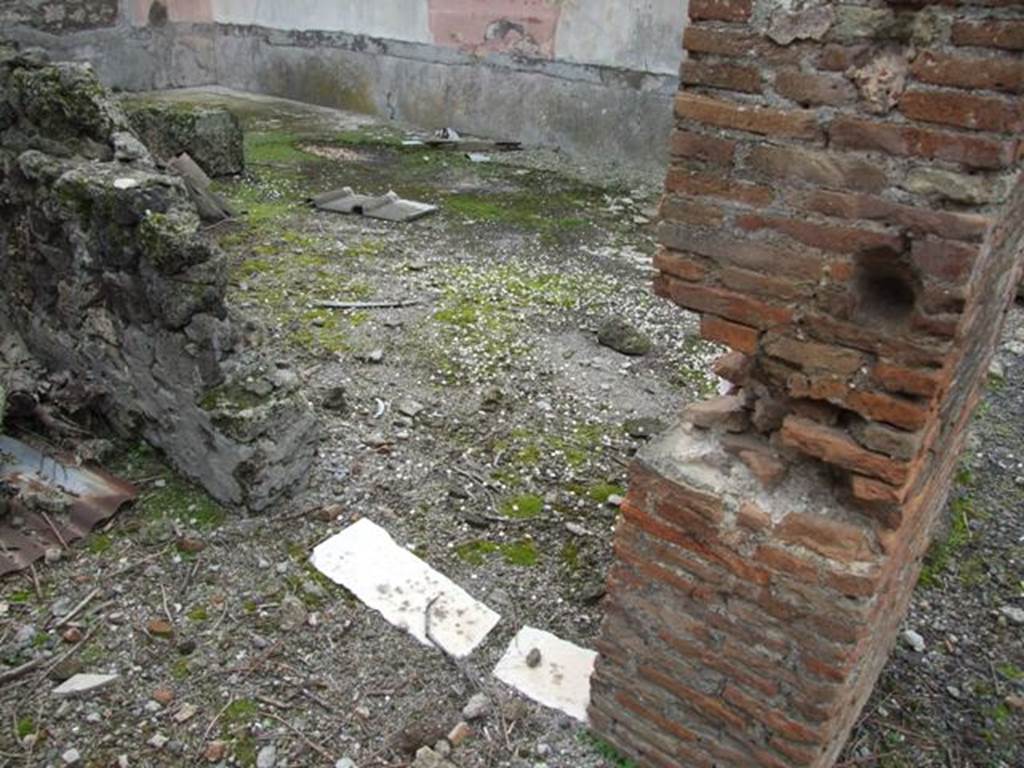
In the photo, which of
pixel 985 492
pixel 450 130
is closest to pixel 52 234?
pixel 985 492

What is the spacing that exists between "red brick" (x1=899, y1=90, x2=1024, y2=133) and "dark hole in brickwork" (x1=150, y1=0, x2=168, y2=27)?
41.0 ft

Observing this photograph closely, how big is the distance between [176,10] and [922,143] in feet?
42.0

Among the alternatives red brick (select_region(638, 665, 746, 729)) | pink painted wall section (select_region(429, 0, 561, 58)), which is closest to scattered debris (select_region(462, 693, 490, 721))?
red brick (select_region(638, 665, 746, 729))

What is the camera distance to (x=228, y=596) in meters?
2.94

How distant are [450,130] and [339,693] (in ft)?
27.8

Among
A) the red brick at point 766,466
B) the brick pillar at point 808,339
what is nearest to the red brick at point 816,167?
the brick pillar at point 808,339

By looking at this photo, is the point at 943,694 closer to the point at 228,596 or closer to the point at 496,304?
the point at 228,596

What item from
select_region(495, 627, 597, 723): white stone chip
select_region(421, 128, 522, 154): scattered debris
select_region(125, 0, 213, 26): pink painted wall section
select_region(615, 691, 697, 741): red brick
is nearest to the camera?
select_region(615, 691, 697, 741): red brick

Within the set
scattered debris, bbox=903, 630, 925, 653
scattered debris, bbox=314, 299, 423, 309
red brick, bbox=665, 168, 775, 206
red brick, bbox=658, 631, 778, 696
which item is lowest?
scattered debris, bbox=903, 630, 925, 653

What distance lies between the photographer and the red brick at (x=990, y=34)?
1425mm

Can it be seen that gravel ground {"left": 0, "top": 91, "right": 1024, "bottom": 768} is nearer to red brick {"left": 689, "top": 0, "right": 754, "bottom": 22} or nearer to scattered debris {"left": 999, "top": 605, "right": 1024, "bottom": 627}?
scattered debris {"left": 999, "top": 605, "right": 1024, "bottom": 627}

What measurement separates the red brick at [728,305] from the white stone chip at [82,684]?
6.85 feet

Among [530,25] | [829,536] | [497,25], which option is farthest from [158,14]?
[829,536]

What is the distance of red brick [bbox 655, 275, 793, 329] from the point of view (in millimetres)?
1833
